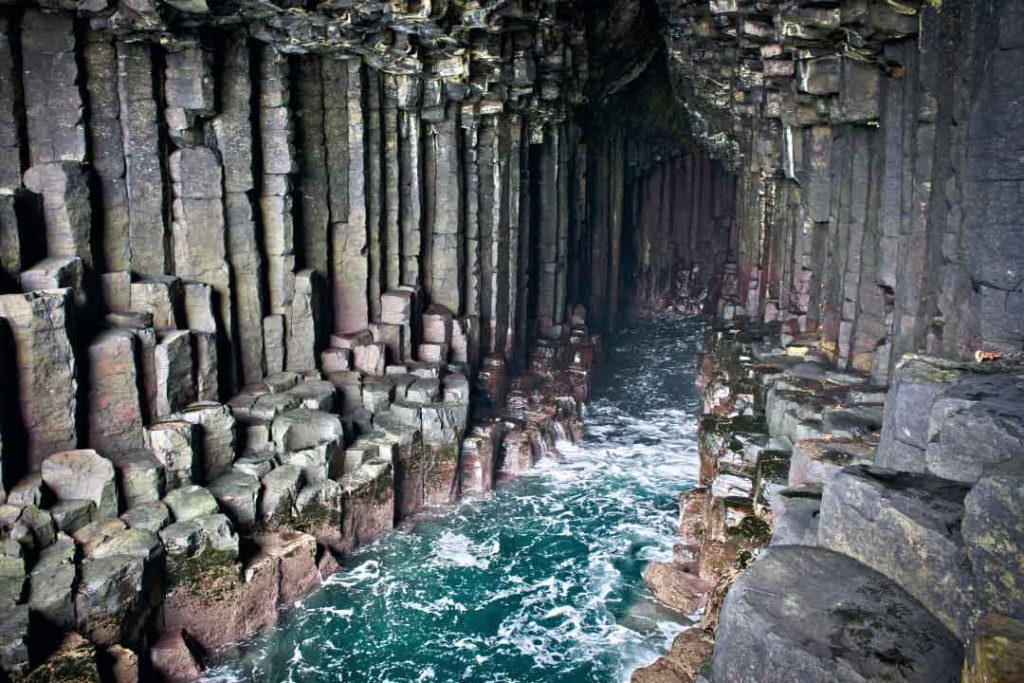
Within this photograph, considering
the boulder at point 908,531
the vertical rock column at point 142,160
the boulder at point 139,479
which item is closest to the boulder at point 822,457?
the boulder at point 908,531

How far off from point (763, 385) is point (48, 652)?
494 inches

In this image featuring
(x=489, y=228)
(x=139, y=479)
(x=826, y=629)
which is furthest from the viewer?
(x=489, y=228)

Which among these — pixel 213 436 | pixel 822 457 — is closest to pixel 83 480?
pixel 213 436

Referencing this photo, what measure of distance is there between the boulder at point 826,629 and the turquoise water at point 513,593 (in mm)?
4873

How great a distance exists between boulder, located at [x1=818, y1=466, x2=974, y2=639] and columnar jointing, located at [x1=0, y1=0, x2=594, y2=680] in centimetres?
817

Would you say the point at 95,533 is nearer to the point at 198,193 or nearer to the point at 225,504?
the point at 225,504

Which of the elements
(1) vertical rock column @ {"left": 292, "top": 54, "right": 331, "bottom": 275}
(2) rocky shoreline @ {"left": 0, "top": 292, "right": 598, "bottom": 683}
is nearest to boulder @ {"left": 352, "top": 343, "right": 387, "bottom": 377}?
(2) rocky shoreline @ {"left": 0, "top": 292, "right": 598, "bottom": 683}

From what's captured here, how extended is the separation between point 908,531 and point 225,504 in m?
9.50

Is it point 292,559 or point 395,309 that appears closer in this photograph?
point 292,559

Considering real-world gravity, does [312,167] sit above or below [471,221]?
above

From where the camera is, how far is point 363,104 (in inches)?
678

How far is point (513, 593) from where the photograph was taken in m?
12.8

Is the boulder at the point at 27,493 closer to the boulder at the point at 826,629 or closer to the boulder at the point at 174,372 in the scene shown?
the boulder at the point at 174,372

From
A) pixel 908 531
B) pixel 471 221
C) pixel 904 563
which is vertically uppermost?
pixel 471 221
